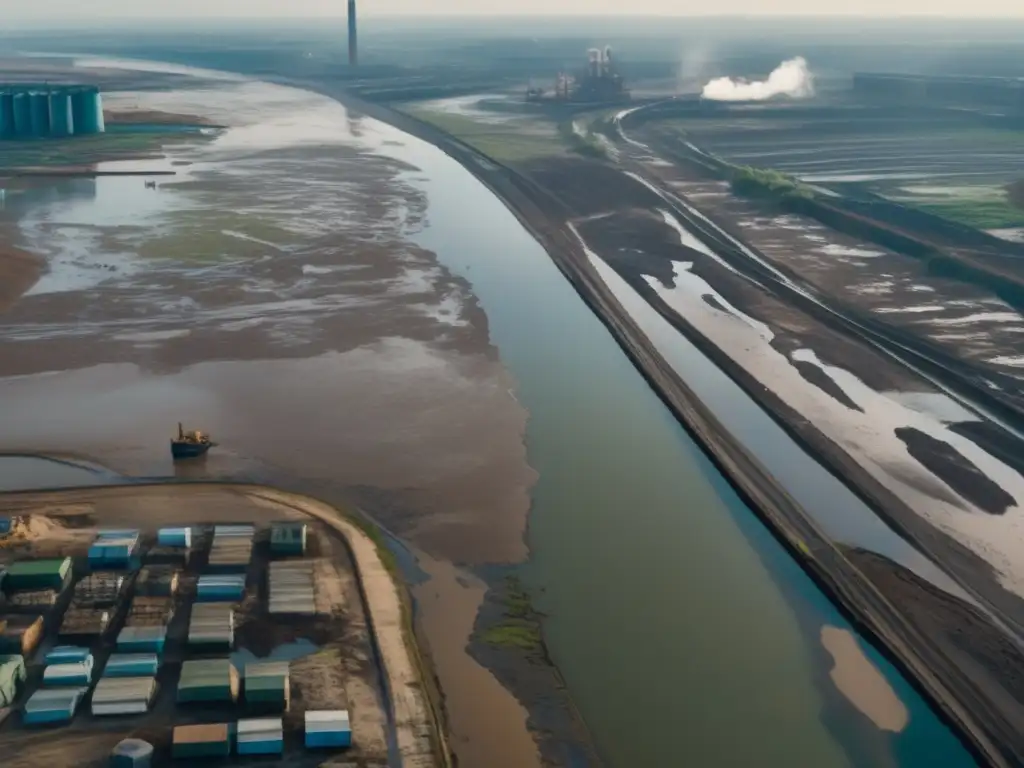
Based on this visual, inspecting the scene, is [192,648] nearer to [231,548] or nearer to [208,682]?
[208,682]

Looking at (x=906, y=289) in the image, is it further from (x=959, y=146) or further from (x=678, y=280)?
(x=959, y=146)

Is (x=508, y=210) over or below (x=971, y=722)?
→ over

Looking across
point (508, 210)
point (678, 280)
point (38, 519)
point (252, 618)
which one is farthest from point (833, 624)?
point (508, 210)

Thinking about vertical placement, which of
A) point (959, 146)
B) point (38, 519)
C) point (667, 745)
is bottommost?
point (667, 745)

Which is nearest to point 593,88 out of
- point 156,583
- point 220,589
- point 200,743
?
point 220,589

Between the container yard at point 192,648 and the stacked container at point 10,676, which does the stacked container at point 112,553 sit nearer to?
the container yard at point 192,648

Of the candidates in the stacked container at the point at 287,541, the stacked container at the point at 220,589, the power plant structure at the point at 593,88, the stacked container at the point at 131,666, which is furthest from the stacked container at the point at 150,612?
the power plant structure at the point at 593,88

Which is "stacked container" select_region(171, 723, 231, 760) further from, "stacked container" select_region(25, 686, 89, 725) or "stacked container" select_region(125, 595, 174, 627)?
"stacked container" select_region(125, 595, 174, 627)
